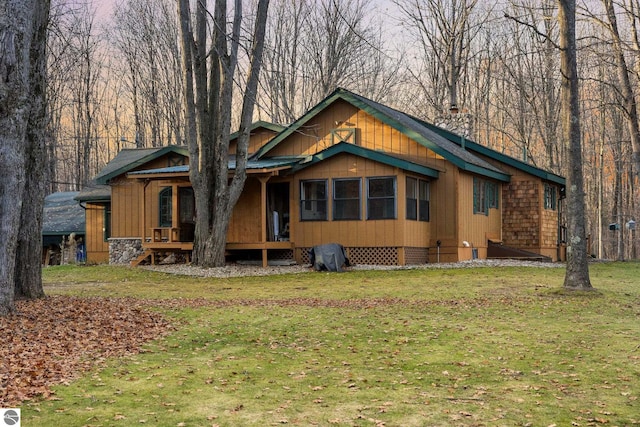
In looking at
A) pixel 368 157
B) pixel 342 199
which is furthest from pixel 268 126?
pixel 368 157

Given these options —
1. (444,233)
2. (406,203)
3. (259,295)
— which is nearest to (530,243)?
(444,233)

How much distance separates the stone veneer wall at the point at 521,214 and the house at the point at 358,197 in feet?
0.12

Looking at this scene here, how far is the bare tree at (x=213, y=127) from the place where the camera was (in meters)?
22.3

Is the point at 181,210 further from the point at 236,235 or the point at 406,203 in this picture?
the point at 406,203

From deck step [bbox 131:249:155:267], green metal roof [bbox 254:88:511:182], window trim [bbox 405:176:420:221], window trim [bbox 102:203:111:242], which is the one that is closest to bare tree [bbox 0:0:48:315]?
window trim [bbox 405:176:420:221]

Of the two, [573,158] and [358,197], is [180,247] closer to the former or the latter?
[358,197]

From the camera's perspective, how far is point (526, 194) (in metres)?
27.1

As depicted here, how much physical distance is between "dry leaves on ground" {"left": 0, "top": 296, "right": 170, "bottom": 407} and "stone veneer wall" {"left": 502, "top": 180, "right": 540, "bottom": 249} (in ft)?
57.0

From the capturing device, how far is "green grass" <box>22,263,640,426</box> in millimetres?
6500

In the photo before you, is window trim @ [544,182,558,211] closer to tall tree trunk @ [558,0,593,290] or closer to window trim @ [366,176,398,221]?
window trim @ [366,176,398,221]

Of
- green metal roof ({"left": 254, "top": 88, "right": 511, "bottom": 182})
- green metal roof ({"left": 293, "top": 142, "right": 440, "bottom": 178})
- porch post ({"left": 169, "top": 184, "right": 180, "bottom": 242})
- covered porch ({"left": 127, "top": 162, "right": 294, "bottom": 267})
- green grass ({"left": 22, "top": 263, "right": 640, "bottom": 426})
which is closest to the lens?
green grass ({"left": 22, "top": 263, "right": 640, "bottom": 426})

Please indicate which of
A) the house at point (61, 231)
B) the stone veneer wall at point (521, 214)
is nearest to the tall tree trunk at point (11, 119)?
the stone veneer wall at point (521, 214)

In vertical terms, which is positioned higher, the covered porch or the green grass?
the covered porch

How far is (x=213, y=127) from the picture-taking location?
23156 mm
